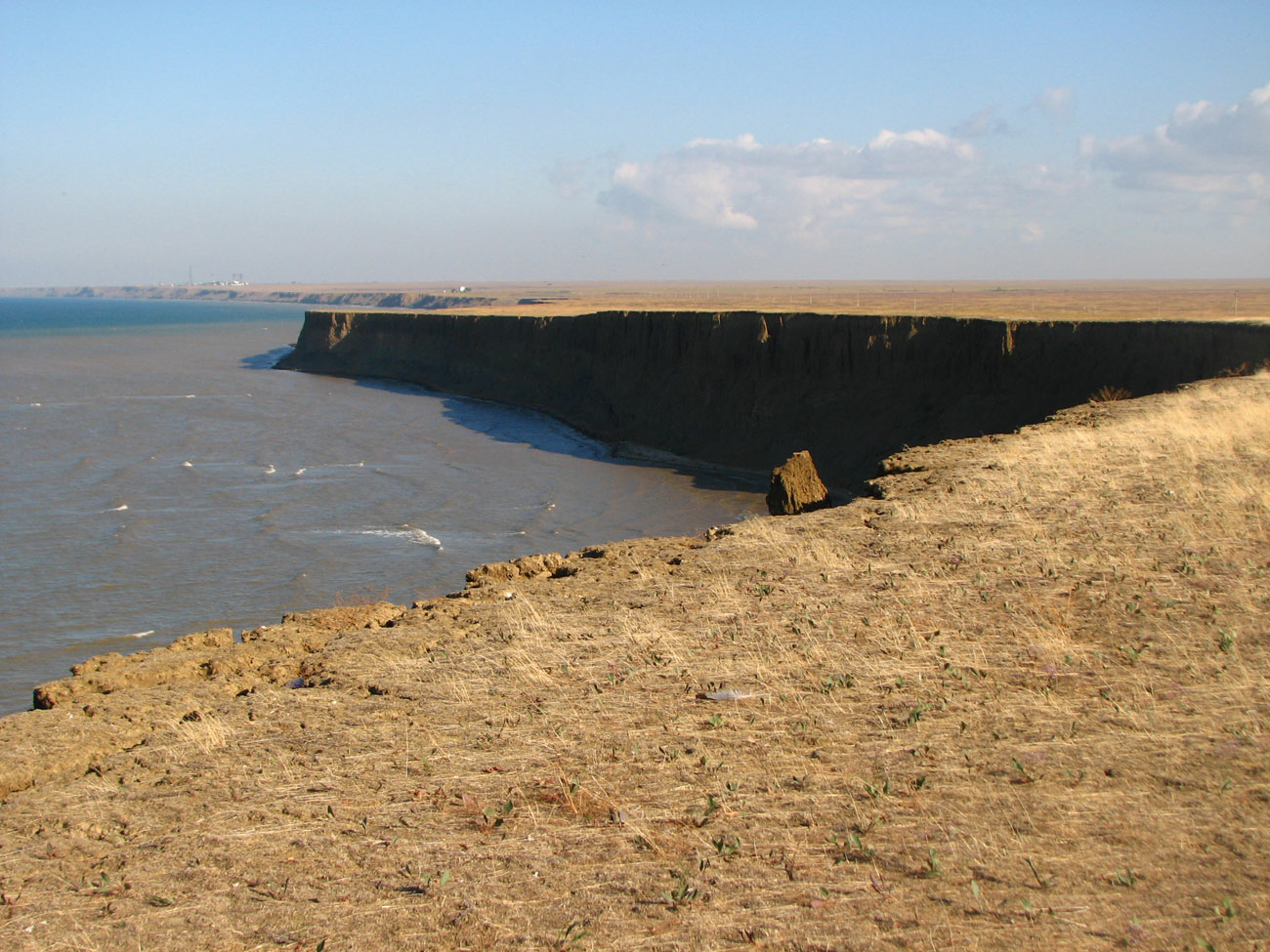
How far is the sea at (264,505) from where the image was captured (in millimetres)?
18922

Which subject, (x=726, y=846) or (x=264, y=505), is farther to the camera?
(x=264, y=505)

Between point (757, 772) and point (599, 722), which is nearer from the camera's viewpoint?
point (757, 772)

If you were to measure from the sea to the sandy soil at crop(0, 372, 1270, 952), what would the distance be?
869 cm

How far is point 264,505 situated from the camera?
28344mm

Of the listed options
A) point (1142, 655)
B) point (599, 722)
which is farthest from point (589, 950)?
point (1142, 655)

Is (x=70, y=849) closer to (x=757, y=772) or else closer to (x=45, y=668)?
(x=757, y=772)

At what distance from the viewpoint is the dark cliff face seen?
1238 inches

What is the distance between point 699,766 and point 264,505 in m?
24.5

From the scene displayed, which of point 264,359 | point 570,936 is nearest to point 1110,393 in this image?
point 570,936

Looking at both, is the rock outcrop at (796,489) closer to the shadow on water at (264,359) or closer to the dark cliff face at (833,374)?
the dark cliff face at (833,374)

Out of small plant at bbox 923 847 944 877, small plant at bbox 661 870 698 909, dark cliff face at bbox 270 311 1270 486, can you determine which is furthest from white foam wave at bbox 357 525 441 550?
small plant at bbox 923 847 944 877

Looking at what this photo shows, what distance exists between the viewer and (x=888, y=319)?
1515 inches

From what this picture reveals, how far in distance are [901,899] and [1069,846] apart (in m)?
1.10

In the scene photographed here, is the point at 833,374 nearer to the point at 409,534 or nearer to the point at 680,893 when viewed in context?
the point at 409,534
